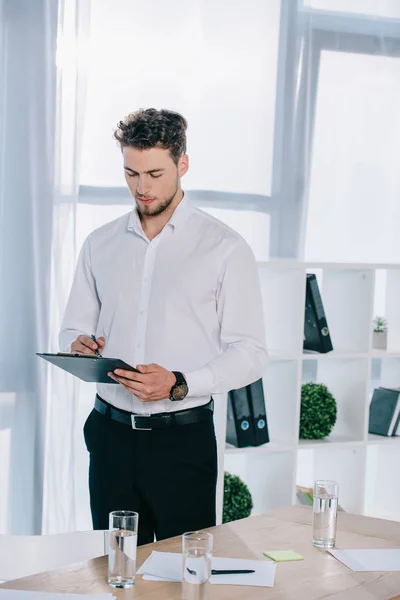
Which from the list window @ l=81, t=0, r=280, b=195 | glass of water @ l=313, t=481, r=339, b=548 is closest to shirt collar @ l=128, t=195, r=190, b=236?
A: window @ l=81, t=0, r=280, b=195

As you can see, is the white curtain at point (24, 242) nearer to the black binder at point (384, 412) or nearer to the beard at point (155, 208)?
the beard at point (155, 208)

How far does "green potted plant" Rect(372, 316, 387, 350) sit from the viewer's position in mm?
4113

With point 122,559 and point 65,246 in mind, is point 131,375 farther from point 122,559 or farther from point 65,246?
point 65,246

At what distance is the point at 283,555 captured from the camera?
6.63ft

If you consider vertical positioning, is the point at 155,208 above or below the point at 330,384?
above

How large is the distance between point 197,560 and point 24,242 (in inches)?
84.9

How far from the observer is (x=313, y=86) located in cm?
412

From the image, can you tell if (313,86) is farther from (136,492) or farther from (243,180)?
(136,492)

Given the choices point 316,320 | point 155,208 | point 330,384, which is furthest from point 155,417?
point 330,384

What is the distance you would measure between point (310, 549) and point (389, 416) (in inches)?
84.8

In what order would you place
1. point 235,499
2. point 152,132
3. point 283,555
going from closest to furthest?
point 283,555
point 152,132
point 235,499

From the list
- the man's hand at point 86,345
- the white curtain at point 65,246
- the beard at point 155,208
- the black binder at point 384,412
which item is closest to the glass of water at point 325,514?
the man's hand at point 86,345

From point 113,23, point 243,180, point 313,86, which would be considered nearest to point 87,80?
point 113,23

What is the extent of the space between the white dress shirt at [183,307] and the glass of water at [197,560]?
969 mm
